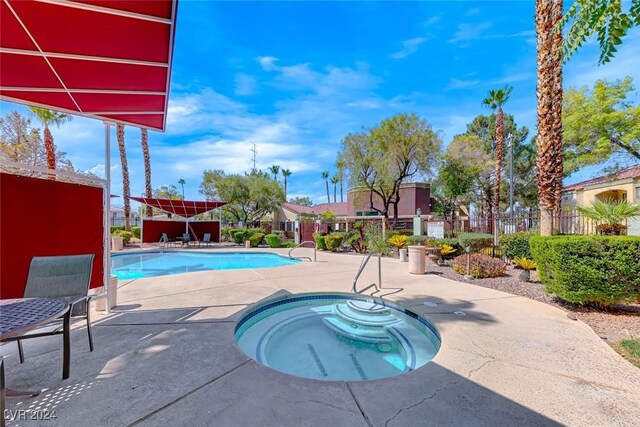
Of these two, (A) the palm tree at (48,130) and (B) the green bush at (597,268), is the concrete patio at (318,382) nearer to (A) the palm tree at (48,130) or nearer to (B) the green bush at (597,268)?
(B) the green bush at (597,268)

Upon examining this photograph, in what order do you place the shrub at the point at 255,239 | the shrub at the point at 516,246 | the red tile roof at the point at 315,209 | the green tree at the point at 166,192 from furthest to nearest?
the green tree at the point at 166,192 < the red tile roof at the point at 315,209 < the shrub at the point at 255,239 < the shrub at the point at 516,246

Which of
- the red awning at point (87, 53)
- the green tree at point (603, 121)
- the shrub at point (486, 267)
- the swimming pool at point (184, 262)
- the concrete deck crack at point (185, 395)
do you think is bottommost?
the swimming pool at point (184, 262)

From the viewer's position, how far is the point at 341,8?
25.9 ft

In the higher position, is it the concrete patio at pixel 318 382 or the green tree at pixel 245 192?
the green tree at pixel 245 192

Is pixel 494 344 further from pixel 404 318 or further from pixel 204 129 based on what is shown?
pixel 204 129

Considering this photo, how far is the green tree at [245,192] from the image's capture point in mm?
24719

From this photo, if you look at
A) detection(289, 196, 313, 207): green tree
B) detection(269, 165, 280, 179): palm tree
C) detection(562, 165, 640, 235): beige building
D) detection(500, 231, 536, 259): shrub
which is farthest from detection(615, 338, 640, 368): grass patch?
detection(269, 165, 280, 179): palm tree

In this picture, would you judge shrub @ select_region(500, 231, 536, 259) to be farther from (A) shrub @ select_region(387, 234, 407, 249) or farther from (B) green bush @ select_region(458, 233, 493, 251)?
(A) shrub @ select_region(387, 234, 407, 249)

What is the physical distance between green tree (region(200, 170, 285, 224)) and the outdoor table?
22.0 meters

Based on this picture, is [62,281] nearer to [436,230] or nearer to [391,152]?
[436,230]

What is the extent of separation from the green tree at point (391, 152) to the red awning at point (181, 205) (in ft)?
30.8

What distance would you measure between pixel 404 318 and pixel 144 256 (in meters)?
14.9

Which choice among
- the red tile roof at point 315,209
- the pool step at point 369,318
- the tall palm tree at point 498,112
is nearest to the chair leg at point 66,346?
the pool step at point 369,318

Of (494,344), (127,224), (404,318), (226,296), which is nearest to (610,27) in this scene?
(494,344)
